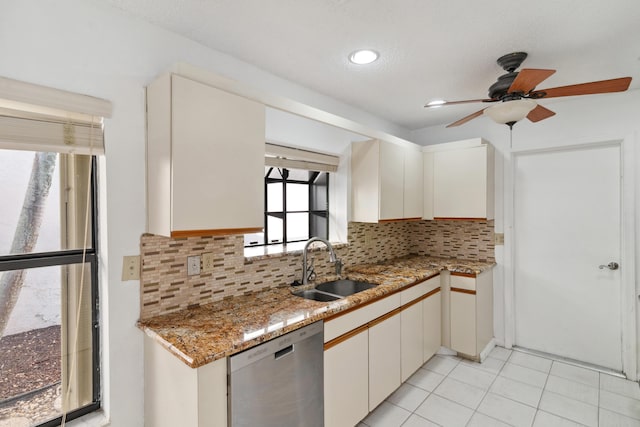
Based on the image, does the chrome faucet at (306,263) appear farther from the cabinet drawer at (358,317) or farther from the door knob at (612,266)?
the door knob at (612,266)

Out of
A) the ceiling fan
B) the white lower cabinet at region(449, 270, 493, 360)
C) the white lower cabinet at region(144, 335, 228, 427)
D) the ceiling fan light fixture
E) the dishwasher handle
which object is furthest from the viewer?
the white lower cabinet at region(449, 270, 493, 360)

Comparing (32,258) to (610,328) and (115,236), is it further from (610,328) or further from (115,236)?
(610,328)

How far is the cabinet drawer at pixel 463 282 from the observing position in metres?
2.89

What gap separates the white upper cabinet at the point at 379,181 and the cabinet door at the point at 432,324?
2.73 feet

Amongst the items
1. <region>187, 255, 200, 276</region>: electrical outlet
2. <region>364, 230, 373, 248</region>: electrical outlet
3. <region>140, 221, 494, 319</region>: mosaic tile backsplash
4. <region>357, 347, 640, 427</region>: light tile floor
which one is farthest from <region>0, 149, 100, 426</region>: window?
<region>364, 230, 373, 248</region>: electrical outlet

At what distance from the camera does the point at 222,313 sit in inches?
66.1

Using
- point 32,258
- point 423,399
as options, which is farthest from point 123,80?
point 423,399

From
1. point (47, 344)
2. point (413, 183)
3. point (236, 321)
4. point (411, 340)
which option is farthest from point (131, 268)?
point (413, 183)

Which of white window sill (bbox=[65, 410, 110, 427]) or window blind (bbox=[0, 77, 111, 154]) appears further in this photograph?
white window sill (bbox=[65, 410, 110, 427])

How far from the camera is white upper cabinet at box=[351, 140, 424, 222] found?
275 centimetres

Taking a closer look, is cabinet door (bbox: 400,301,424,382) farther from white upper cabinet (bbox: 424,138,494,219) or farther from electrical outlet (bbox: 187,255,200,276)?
electrical outlet (bbox: 187,255,200,276)

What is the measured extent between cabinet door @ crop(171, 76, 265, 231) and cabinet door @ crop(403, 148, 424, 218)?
1.84m

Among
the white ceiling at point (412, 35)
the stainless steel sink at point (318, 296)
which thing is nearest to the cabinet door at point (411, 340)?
the stainless steel sink at point (318, 296)

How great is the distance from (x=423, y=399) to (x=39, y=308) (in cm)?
248
